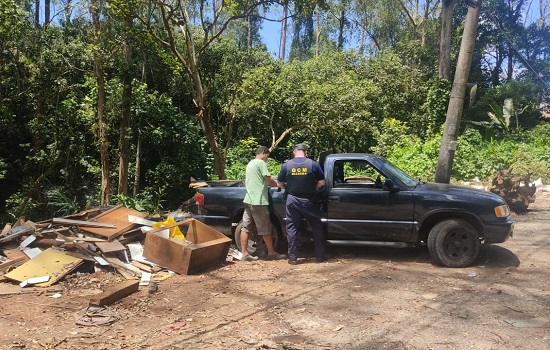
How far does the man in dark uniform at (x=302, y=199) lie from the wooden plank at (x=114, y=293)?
2.30 meters

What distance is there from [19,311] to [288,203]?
3580 mm

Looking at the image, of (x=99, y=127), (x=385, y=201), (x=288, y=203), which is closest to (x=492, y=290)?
(x=385, y=201)

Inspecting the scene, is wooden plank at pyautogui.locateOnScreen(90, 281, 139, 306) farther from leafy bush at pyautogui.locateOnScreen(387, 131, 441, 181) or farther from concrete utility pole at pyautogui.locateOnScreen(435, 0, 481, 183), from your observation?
leafy bush at pyautogui.locateOnScreen(387, 131, 441, 181)

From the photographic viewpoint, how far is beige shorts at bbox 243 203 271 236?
6843 millimetres

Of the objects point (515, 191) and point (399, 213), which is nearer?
point (399, 213)

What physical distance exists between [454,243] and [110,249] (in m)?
4.76

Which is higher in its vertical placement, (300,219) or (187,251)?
(300,219)

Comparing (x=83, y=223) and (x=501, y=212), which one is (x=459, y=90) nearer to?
(x=501, y=212)

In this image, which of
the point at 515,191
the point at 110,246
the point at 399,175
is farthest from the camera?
the point at 515,191

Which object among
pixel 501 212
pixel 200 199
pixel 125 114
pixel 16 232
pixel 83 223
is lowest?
pixel 16 232

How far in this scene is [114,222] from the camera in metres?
7.37

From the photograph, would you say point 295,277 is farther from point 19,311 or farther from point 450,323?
point 19,311

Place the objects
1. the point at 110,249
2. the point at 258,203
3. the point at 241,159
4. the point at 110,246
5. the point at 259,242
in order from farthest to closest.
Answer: the point at 241,159
the point at 259,242
the point at 258,203
the point at 110,246
the point at 110,249

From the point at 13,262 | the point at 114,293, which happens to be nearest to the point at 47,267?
the point at 13,262
